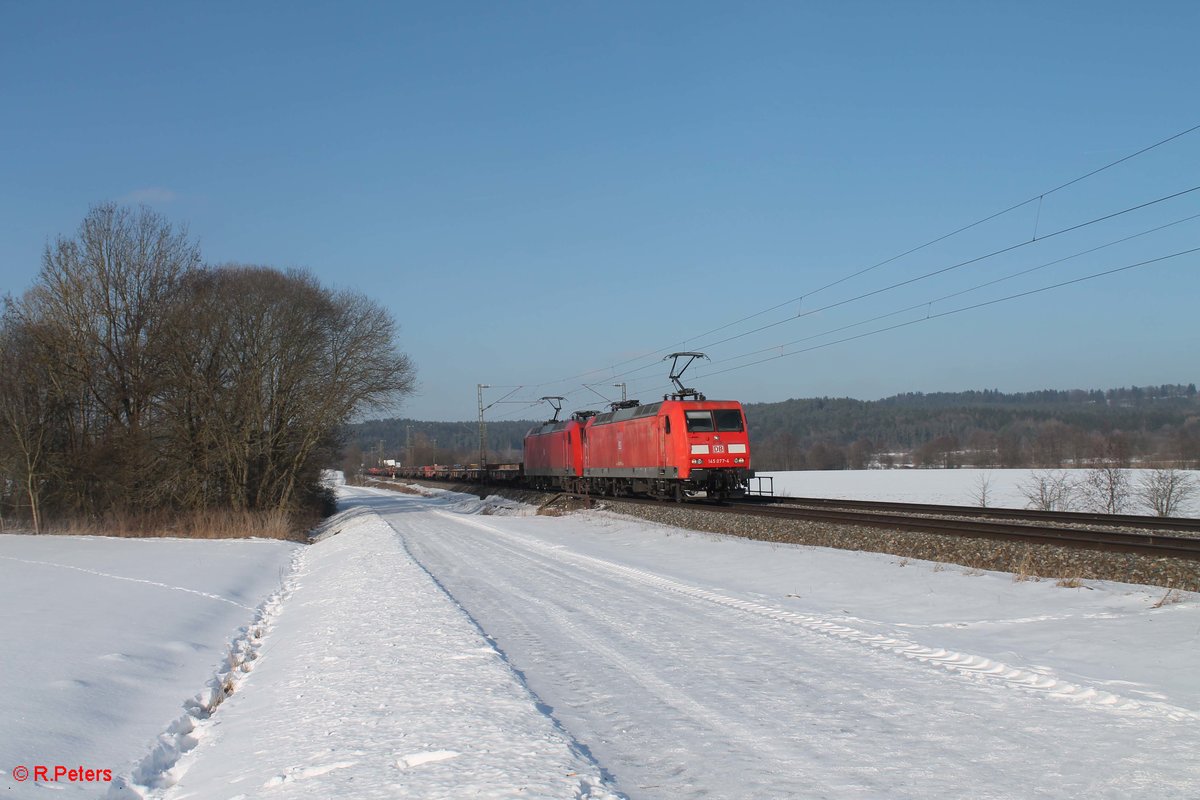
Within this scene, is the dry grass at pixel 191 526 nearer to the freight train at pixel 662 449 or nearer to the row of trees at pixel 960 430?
the freight train at pixel 662 449

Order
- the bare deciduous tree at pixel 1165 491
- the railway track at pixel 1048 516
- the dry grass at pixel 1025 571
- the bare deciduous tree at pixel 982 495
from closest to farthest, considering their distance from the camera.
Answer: the dry grass at pixel 1025 571, the railway track at pixel 1048 516, the bare deciduous tree at pixel 1165 491, the bare deciduous tree at pixel 982 495

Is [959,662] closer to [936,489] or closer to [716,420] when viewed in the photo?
[716,420]

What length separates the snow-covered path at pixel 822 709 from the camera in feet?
16.7

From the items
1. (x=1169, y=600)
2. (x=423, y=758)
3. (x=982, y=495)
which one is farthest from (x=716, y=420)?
(x=423, y=758)

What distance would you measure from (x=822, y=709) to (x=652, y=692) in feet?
4.55

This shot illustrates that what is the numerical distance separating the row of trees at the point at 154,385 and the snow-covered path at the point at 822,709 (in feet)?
84.6

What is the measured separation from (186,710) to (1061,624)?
348 inches

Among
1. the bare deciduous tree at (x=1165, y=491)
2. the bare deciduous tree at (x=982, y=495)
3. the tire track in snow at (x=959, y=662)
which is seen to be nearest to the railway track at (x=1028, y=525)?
the tire track in snow at (x=959, y=662)

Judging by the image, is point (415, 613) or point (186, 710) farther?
point (415, 613)

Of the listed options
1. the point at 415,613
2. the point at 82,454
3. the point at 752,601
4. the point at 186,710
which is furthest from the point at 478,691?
the point at 82,454

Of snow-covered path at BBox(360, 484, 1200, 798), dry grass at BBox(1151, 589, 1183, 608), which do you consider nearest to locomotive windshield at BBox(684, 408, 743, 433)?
snow-covered path at BBox(360, 484, 1200, 798)

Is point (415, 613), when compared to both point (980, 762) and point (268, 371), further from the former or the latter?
point (268, 371)

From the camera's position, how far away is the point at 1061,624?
9414 millimetres

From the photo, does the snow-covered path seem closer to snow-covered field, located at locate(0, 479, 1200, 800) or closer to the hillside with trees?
snow-covered field, located at locate(0, 479, 1200, 800)
